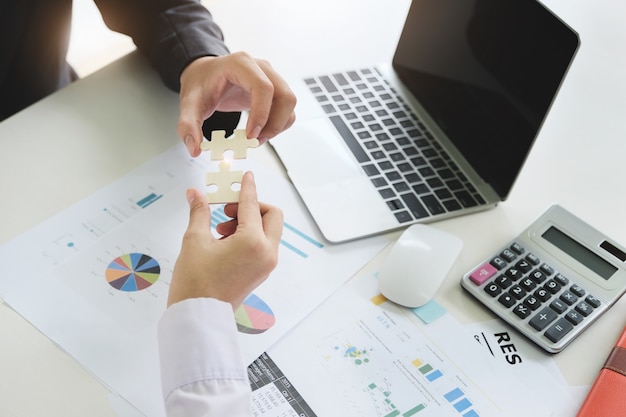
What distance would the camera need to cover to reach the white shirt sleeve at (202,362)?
0.61 metres

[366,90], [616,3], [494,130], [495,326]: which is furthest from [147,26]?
[616,3]

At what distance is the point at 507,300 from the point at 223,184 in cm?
40

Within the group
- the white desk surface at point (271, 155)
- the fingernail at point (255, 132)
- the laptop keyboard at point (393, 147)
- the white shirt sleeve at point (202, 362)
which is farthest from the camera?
the laptop keyboard at point (393, 147)

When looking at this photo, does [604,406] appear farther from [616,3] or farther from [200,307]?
[616,3]

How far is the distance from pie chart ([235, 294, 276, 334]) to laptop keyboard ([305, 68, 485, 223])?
0.25 meters

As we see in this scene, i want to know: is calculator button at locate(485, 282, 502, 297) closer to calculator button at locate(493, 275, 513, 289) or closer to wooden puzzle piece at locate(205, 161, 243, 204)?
calculator button at locate(493, 275, 513, 289)

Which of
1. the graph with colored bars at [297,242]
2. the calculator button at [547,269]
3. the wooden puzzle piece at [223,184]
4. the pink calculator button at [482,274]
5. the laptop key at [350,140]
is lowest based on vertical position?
the graph with colored bars at [297,242]

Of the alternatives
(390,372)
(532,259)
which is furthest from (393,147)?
(390,372)

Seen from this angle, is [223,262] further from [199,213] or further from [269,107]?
[269,107]

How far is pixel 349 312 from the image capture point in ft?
2.58

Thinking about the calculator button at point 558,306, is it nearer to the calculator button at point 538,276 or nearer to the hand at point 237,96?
the calculator button at point 538,276

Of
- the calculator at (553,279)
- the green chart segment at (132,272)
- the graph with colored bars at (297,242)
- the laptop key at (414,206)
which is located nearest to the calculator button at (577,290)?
the calculator at (553,279)

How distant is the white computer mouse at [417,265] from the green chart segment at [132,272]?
306 millimetres

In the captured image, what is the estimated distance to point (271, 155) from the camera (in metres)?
0.98
